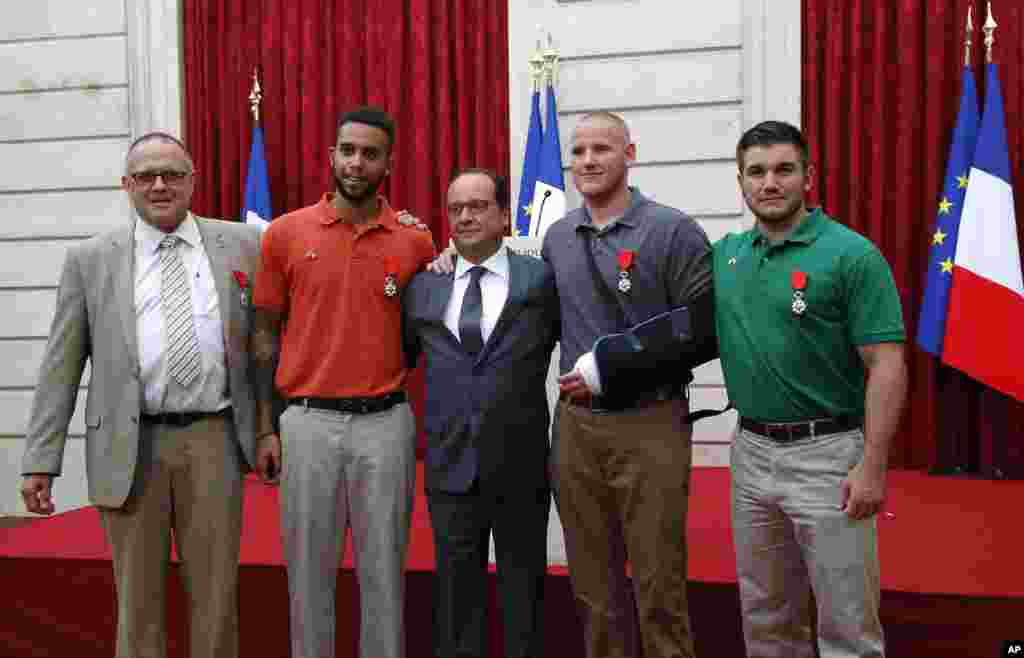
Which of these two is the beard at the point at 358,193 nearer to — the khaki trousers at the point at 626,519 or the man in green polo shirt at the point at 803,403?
the khaki trousers at the point at 626,519

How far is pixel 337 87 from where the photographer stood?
5.41m

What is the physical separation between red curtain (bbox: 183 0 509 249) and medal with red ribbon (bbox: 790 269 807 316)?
10.6ft

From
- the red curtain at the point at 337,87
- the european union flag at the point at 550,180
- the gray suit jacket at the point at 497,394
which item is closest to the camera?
the gray suit jacket at the point at 497,394

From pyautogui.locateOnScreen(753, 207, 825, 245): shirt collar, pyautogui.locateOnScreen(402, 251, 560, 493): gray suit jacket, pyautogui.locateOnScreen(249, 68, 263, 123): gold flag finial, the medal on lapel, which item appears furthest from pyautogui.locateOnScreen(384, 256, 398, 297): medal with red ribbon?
pyautogui.locateOnScreen(249, 68, 263, 123): gold flag finial

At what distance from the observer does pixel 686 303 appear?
2.31 meters

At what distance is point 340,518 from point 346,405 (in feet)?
0.91

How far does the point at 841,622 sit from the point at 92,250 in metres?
1.95

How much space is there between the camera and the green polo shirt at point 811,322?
6.85 ft

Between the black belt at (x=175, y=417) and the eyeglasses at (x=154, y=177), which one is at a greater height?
the eyeglasses at (x=154, y=177)

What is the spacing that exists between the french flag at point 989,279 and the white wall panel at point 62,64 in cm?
440

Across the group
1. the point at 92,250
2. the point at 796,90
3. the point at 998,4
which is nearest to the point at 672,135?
the point at 796,90

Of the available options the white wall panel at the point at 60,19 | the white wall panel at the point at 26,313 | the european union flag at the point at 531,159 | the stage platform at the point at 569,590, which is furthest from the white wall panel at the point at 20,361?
the european union flag at the point at 531,159

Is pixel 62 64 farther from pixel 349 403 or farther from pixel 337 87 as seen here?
pixel 349 403

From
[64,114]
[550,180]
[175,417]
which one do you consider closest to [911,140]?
[550,180]
